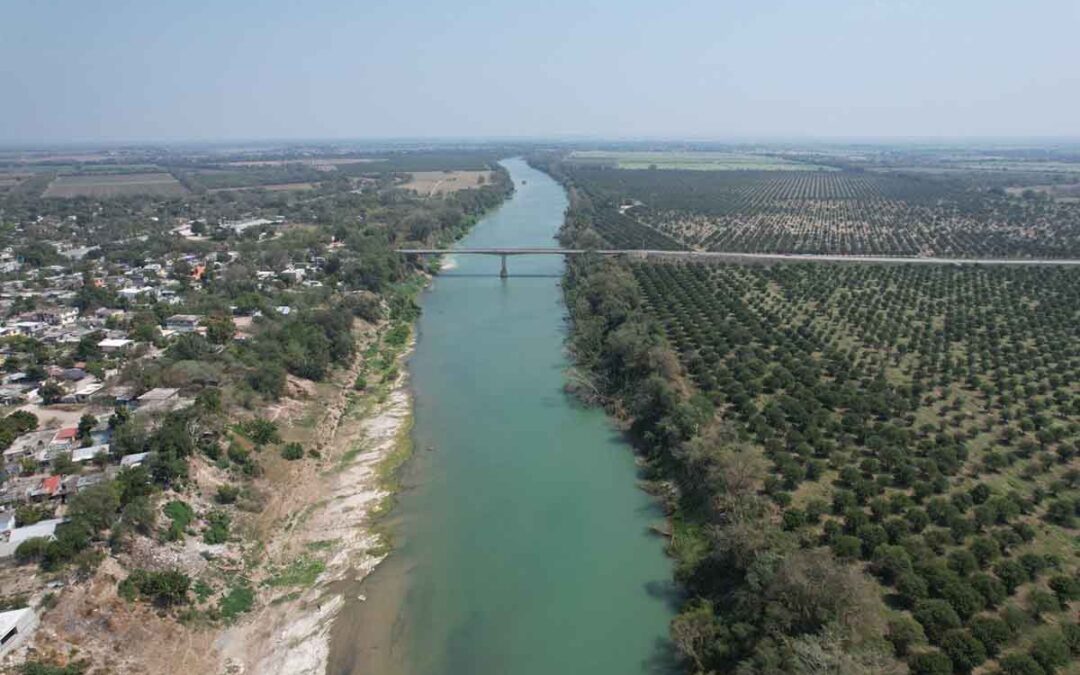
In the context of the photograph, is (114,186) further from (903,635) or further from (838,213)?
(903,635)

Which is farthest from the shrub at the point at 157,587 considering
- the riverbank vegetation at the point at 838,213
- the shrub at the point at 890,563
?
the riverbank vegetation at the point at 838,213

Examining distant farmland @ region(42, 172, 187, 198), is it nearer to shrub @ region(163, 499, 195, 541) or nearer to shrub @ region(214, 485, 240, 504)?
shrub @ region(214, 485, 240, 504)

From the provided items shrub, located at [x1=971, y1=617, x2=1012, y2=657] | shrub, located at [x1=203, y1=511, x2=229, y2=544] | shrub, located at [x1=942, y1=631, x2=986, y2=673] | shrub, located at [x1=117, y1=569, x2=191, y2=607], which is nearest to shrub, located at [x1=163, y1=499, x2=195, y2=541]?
shrub, located at [x1=203, y1=511, x2=229, y2=544]

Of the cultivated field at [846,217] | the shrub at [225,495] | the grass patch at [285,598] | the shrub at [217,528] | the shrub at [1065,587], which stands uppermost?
the cultivated field at [846,217]

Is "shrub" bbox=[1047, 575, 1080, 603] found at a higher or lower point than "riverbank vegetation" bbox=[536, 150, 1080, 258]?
lower

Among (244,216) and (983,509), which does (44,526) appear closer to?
(983,509)

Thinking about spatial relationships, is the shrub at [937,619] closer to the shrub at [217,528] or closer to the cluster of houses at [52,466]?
the shrub at [217,528]
